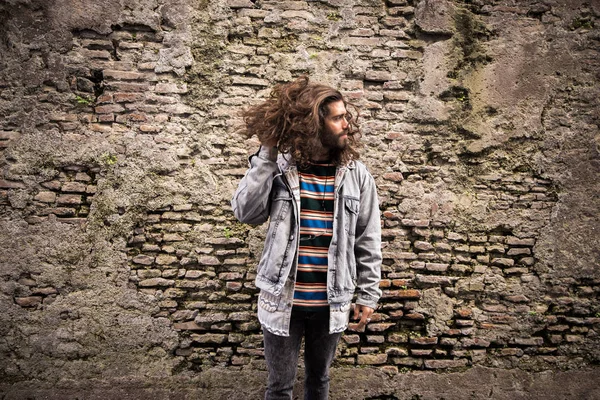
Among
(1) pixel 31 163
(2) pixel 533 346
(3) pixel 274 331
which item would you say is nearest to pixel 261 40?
(1) pixel 31 163

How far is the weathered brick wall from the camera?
2.56 meters

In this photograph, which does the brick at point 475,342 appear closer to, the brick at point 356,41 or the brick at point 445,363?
the brick at point 445,363

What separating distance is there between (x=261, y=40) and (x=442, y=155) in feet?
5.32

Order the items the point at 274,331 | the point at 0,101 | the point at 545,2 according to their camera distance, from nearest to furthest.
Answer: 1. the point at 274,331
2. the point at 0,101
3. the point at 545,2

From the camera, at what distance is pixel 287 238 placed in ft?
5.80

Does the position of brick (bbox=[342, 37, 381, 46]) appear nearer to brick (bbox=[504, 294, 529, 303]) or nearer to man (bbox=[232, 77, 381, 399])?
man (bbox=[232, 77, 381, 399])

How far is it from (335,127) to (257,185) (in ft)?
1.58

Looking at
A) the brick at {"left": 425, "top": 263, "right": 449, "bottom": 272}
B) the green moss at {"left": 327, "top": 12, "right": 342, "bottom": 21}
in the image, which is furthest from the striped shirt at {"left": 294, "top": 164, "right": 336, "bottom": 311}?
the green moss at {"left": 327, "top": 12, "right": 342, "bottom": 21}

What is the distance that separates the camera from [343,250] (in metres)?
1.81

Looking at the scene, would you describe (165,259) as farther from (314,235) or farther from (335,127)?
(335,127)

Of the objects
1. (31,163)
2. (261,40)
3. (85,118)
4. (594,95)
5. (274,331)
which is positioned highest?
(261,40)

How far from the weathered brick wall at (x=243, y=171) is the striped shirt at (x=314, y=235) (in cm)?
95

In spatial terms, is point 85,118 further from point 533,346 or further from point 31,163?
point 533,346

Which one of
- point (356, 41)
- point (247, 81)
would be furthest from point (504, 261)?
point (247, 81)
